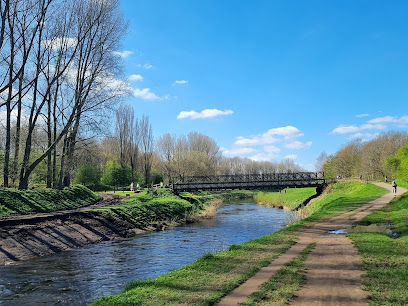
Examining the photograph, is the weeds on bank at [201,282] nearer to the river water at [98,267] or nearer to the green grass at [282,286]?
the green grass at [282,286]

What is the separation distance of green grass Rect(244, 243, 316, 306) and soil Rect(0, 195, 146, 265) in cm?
1222

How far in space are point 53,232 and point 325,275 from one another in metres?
15.9

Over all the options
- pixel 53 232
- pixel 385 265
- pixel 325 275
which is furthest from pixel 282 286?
pixel 53 232

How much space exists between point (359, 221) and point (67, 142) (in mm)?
29234

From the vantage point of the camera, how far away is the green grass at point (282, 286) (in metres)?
7.27

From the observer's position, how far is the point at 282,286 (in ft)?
27.0

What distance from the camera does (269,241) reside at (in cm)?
1500

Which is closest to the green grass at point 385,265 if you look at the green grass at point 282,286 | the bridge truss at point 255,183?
the green grass at point 282,286

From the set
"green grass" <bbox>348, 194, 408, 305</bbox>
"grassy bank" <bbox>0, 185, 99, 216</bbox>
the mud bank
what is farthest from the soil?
"green grass" <bbox>348, 194, 408, 305</bbox>

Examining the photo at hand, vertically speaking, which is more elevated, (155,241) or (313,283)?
(313,283)

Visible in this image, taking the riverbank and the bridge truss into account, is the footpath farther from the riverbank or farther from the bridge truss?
the bridge truss

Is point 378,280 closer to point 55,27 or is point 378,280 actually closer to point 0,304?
point 0,304

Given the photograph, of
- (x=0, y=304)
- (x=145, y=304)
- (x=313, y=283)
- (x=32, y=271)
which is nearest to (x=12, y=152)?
(x=32, y=271)

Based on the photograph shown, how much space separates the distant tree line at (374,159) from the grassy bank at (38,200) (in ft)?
137
